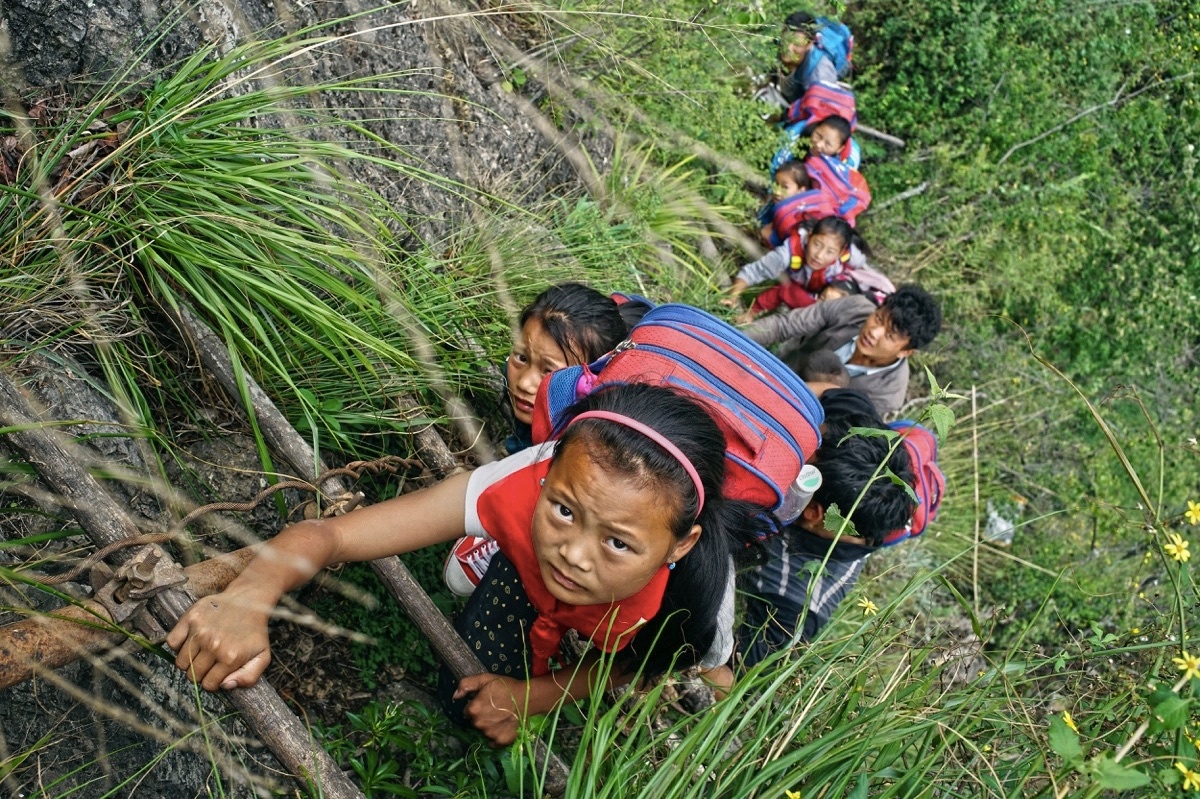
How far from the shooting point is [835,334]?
4.34 meters

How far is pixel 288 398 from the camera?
8.61 ft

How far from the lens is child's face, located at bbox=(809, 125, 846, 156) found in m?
5.60

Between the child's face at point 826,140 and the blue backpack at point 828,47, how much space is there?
612 millimetres

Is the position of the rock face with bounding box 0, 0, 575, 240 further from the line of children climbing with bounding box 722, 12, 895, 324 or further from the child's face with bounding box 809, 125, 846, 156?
the child's face with bounding box 809, 125, 846, 156

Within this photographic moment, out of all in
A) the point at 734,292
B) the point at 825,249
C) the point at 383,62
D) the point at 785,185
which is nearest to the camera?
the point at 383,62

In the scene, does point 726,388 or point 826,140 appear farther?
point 826,140

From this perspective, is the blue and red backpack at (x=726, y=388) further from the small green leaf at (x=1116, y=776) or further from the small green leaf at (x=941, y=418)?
the small green leaf at (x=1116, y=776)

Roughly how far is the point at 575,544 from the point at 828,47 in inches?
209

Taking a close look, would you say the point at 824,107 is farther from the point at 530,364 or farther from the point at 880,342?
the point at 530,364

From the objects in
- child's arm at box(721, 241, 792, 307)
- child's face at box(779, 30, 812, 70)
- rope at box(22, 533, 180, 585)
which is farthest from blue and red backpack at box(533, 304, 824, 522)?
child's face at box(779, 30, 812, 70)

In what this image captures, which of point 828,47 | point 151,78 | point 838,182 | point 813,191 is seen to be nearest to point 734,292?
point 813,191

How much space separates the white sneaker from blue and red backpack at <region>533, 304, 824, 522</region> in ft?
1.33

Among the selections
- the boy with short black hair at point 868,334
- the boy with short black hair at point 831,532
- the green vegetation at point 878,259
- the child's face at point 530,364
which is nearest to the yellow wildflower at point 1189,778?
the green vegetation at point 878,259

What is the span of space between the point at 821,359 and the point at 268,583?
9.41ft
